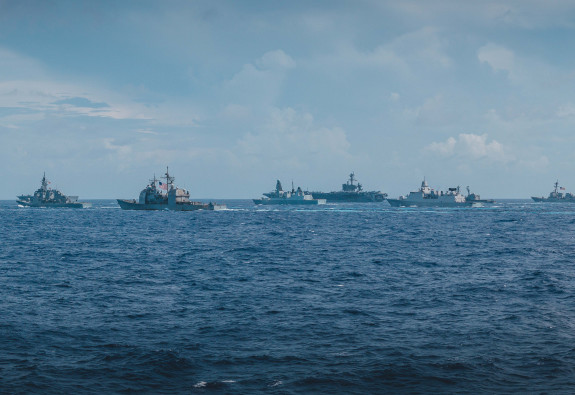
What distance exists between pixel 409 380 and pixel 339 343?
14.6 ft

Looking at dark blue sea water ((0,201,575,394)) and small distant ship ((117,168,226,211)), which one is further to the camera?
small distant ship ((117,168,226,211))

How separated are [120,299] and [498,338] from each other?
20943 millimetres

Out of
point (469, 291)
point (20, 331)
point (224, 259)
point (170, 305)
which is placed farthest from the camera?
point (224, 259)

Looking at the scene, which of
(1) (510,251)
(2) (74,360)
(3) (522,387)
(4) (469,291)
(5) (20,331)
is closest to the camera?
(3) (522,387)

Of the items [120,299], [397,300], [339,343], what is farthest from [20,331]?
[397,300]

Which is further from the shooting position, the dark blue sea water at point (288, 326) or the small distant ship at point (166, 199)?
the small distant ship at point (166, 199)

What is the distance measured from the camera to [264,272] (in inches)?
1604

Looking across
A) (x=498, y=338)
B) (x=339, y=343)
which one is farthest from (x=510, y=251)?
(x=339, y=343)

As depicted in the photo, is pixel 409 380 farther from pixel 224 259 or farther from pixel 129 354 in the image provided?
pixel 224 259

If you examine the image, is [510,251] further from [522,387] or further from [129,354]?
[129,354]

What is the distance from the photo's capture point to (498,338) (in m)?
21.3

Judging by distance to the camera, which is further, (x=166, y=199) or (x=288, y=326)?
(x=166, y=199)

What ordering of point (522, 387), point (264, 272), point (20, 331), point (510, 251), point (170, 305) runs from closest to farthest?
point (522, 387)
point (20, 331)
point (170, 305)
point (264, 272)
point (510, 251)

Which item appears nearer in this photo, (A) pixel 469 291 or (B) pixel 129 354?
(B) pixel 129 354
